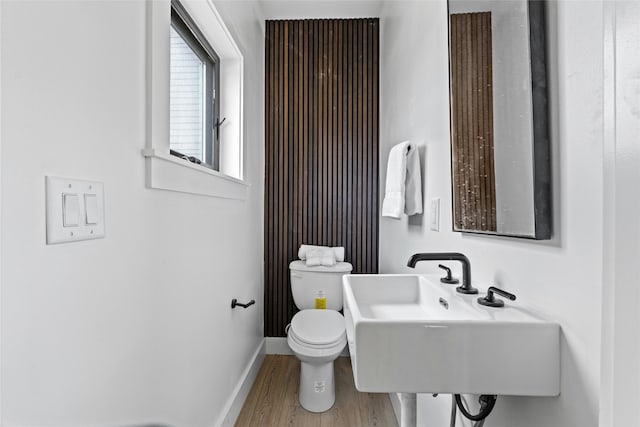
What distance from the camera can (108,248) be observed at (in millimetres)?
755

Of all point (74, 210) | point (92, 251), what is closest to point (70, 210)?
point (74, 210)

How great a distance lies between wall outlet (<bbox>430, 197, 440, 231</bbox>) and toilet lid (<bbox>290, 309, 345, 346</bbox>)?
0.91 m

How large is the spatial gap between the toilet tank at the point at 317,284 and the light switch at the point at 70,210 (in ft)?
5.78

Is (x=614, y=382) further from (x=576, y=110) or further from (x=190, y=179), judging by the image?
(x=190, y=179)

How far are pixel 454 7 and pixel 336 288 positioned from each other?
176 cm

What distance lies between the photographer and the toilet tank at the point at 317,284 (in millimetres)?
2297

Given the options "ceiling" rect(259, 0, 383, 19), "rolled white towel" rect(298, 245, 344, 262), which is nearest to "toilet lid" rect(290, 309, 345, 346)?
"rolled white towel" rect(298, 245, 344, 262)

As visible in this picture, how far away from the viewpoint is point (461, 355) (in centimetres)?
70

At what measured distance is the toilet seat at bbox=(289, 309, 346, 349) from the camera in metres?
1.83

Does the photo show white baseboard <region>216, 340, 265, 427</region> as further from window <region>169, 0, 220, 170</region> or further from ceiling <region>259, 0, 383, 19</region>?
ceiling <region>259, 0, 383, 19</region>

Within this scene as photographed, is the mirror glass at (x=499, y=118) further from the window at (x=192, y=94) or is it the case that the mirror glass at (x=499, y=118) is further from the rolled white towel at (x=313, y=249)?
the rolled white towel at (x=313, y=249)

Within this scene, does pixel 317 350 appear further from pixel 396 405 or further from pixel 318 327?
pixel 396 405

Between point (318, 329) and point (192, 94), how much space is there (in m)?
1.48

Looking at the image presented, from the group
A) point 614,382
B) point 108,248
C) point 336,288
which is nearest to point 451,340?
point 614,382
